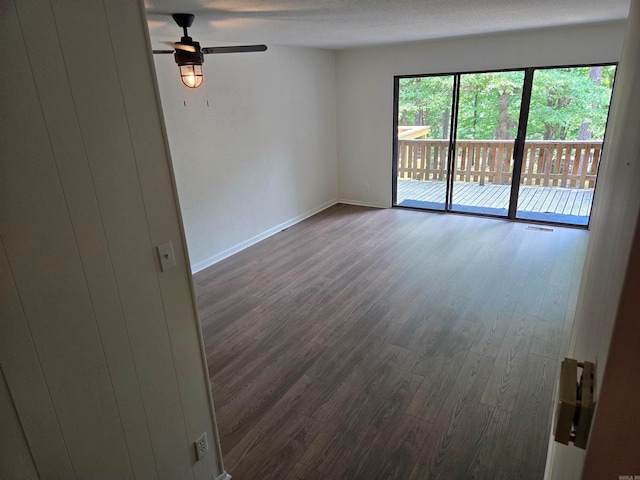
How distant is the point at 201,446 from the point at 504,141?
5651mm

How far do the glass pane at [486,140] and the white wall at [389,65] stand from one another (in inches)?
9.6

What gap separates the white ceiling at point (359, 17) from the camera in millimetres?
2736

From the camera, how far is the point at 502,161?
19.4ft

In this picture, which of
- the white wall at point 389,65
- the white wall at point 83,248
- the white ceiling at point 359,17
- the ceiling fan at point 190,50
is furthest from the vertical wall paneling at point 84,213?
the white wall at point 389,65

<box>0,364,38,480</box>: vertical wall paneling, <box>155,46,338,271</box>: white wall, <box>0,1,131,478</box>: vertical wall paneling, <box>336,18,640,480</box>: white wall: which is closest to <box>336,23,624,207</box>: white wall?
<box>336,18,640,480</box>: white wall

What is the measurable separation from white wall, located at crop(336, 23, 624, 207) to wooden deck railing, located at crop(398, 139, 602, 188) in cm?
55

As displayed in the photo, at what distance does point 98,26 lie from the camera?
44.8 inches

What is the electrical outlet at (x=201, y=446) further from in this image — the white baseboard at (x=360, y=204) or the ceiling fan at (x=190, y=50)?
the white baseboard at (x=360, y=204)

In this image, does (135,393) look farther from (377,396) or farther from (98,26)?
(377,396)

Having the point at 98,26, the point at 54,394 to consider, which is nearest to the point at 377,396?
the point at 54,394

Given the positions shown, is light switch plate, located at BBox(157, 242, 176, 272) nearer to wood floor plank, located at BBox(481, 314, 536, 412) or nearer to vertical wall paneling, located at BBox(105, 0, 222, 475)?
vertical wall paneling, located at BBox(105, 0, 222, 475)

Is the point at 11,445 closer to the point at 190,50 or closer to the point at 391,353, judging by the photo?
the point at 391,353

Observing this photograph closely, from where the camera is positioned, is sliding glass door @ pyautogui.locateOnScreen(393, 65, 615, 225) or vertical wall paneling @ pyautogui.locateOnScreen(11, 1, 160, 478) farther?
sliding glass door @ pyautogui.locateOnScreen(393, 65, 615, 225)

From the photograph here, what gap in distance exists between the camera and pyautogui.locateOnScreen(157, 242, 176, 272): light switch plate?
4.75 feet
